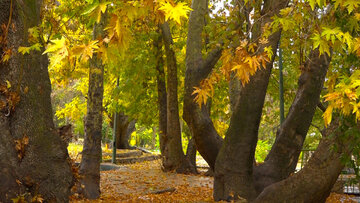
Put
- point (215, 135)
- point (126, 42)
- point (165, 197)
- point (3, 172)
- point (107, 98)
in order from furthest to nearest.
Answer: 1. point (107, 98)
2. point (165, 197)
3. point (215, 135)
4. point (3, 172)
5. point (126, 42)

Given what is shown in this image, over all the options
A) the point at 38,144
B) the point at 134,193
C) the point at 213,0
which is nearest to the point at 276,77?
the point at 213,0

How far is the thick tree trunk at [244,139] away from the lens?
7.83 metres

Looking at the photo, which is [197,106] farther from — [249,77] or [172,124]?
[172,124]

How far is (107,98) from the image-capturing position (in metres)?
22.5

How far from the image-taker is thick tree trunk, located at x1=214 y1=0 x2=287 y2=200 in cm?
783

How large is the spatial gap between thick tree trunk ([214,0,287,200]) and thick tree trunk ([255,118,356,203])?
1.02 meters

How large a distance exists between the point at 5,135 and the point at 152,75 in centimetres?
1142

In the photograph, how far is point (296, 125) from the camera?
809 centimetres

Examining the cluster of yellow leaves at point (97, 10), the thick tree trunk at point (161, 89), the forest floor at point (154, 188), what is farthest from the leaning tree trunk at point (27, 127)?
the thick tree trunk at point (161, 89)

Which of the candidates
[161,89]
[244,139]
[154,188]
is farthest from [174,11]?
[161,89]

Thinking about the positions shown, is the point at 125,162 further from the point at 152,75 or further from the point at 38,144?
the point at 38,144

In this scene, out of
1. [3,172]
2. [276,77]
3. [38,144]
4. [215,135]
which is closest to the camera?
[3,172]

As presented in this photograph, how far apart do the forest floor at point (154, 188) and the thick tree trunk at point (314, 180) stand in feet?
7.07

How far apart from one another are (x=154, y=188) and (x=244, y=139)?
15.3 feet
